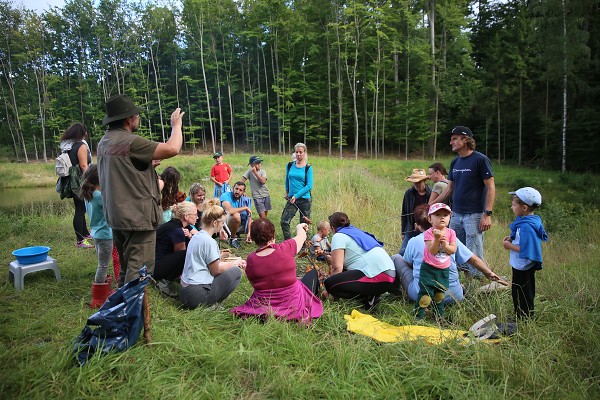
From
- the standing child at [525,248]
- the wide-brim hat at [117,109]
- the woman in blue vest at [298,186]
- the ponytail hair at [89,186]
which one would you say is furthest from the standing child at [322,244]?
the wide-brim hat at [117,109]

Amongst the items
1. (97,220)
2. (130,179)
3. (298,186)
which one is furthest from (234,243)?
(130,179)

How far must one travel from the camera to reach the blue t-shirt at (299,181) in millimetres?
5770

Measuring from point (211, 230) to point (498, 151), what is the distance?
2616 cm

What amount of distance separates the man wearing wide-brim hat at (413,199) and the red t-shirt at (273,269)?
2205 millimetres

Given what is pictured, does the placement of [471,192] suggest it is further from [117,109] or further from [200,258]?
[117,109]

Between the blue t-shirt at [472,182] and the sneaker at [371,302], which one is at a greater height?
the blue t-shirt at [472,182]

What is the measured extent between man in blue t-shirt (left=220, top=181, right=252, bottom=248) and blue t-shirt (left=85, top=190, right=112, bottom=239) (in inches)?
104

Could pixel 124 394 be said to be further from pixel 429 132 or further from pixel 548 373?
pixel 429 132

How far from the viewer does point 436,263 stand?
305 centimetres

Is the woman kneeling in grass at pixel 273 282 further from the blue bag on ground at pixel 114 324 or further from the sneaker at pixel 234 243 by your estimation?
the sneaker at pixel 234 243

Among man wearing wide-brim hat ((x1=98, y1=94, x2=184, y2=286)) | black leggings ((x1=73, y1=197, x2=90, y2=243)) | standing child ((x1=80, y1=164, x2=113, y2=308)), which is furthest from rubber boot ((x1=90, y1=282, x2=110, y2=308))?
black leggings ((x1=73, y1=197, x2=90, y2=243))

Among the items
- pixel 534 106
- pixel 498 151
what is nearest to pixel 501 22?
pixel 534 106

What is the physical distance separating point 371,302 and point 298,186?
8.93ft

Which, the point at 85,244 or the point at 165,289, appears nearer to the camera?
the point at 165,289
